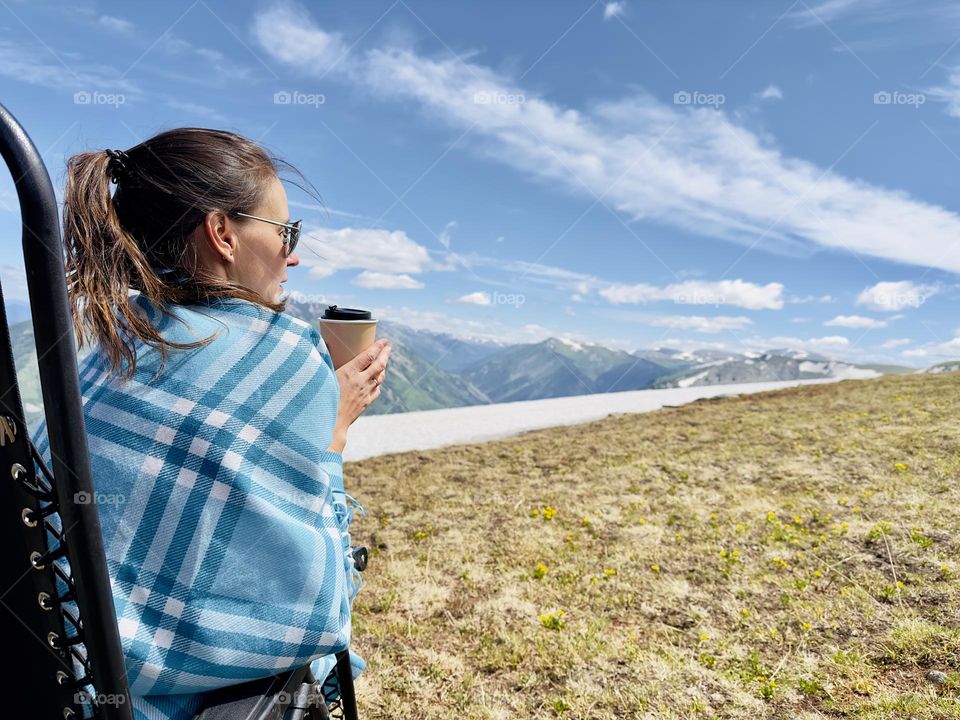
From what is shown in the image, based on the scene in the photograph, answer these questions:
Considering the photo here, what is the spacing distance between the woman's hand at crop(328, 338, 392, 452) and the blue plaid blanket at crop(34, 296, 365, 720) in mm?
196

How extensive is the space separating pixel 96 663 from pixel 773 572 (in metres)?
4.41

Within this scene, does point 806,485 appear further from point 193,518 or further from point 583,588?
point 193,518

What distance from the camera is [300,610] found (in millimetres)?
1166

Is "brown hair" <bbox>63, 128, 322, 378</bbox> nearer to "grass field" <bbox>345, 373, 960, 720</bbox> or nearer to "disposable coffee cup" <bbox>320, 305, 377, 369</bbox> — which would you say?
"disposable coffee cup" <bbox>320, 305, 377, 369</bbox>

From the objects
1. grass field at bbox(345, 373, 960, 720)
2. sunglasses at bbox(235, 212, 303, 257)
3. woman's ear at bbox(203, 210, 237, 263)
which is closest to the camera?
woman's ear at bbox(203, 210, 237, 263)

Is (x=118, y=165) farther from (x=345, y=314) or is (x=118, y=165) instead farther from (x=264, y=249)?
(x=345, y=314)

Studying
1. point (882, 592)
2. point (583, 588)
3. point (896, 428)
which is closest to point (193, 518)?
point (583, 588)

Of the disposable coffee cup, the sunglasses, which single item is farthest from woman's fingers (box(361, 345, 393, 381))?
the sunglasses

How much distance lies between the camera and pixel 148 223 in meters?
1.34

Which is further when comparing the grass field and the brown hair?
the grass field

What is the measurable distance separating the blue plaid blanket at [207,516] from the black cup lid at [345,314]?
470 mm

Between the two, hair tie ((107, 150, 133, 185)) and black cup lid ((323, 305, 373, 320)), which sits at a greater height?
hair tie ((107, 150, 133, 185))

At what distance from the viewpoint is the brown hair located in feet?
3.91

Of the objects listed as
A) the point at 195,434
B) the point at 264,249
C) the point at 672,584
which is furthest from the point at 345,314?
the point at 672,584
